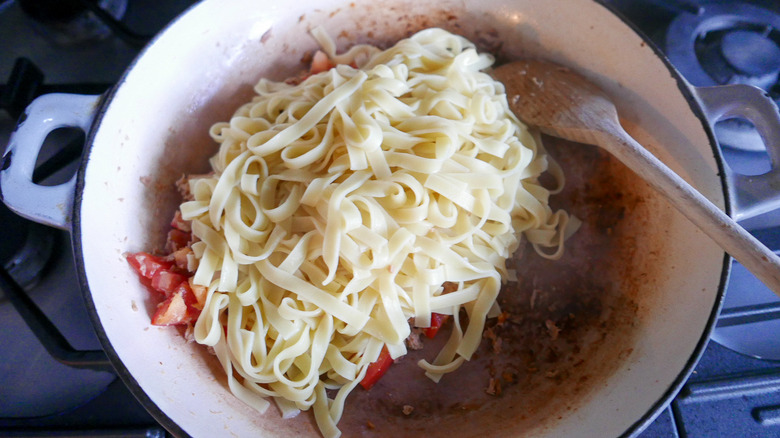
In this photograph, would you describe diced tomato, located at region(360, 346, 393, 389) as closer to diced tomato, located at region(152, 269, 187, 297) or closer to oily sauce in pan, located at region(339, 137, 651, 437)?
oily sauce in pan, located at region(339, 137, 651, 437)

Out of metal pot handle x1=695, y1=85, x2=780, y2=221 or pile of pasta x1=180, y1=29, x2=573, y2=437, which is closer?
metal pot handle x1=695, y1=85, x2=780, y2=221

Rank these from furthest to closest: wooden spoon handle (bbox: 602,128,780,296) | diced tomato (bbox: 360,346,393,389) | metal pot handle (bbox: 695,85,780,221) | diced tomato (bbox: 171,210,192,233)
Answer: diced tomato (bbox: 171,210,192,233) < diced tomato (bbox: 360,346,393,389) < metal pot handle (bbox: 695,85,780,221) < wooden spoon handle (bbox: 602,128,780,296)

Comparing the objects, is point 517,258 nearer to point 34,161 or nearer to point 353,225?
point 353,225

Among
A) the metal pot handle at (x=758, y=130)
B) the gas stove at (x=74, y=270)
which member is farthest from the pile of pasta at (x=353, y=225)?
the metal pot handle at (x=758, y=130)

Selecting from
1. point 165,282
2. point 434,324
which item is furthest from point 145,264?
point 434,324

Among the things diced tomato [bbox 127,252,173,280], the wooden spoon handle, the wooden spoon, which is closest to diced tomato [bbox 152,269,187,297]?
diced tomato [bbox 127,252,173,280]

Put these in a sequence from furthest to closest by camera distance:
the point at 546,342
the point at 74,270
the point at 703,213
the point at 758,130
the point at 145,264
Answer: the point at 74,270
the point at 546,342
the point at 145,264
the point at 758,130
the point at 703,213
